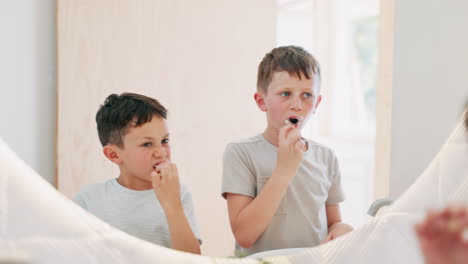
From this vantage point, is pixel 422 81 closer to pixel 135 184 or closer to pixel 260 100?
pixel 260 100

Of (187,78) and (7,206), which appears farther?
(187,78)

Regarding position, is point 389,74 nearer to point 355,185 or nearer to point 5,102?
point 355,185

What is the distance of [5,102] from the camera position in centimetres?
37

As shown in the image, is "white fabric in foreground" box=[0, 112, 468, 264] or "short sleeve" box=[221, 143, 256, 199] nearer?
"white fabric in foreground" box=[0, 112, 468, 264]

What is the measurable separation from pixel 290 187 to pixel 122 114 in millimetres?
167

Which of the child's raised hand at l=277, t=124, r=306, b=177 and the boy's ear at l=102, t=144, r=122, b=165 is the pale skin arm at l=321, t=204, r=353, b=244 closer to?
the child's raised hand at l=277, t=124, r=306, b=177

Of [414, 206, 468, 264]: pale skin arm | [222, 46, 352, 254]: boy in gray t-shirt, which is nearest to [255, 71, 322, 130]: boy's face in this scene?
[222, 46, 352, 254]: boy in gray t-shirt

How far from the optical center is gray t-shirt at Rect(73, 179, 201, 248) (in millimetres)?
354

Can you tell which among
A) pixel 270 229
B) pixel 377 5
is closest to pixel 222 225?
pixel 270 229

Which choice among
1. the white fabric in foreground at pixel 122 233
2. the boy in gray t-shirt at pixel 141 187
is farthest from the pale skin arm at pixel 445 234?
the boy in gray t-shirt at pixel 141 187

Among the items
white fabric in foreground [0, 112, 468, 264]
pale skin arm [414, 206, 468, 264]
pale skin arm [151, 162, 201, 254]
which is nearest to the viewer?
pale skin arm [414, 206, 468, 264]

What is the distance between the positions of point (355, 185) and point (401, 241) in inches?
Result: 5.5

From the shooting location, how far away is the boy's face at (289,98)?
412 mm

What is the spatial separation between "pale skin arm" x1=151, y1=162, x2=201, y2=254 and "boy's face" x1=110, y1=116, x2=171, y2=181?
1 cm
